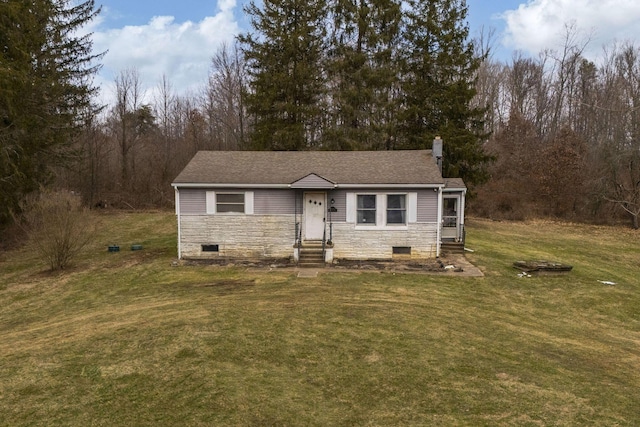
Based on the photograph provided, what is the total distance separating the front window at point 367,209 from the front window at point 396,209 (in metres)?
0.56

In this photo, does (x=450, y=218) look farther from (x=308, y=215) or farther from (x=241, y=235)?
(x=241, y=235)

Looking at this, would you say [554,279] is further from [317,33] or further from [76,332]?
[317,33]

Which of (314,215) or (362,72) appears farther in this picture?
(362,72)

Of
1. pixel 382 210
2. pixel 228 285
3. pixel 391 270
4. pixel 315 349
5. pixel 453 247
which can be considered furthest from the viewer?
pixel 453 247

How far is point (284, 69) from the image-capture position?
27.2 m

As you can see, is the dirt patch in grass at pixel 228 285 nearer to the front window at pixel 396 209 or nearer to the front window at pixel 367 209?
the front window at pixel 367 209

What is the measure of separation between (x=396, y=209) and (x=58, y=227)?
12149mm

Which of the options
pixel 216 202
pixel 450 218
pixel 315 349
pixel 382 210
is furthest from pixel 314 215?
pixel 315 349

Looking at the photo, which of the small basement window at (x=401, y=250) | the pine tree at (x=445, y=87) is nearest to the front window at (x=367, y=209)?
the small basement window at (x=401, y=250)

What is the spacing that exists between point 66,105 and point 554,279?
2840 cm

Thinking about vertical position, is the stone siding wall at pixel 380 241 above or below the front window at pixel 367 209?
below

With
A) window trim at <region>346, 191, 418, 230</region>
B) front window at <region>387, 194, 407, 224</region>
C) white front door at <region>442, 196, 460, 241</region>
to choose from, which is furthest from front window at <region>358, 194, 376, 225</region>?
white front door at <region>442, 196, 460, 241</region>

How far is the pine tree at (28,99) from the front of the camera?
16312 mm

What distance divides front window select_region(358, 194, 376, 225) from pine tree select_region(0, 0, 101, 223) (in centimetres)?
1382
